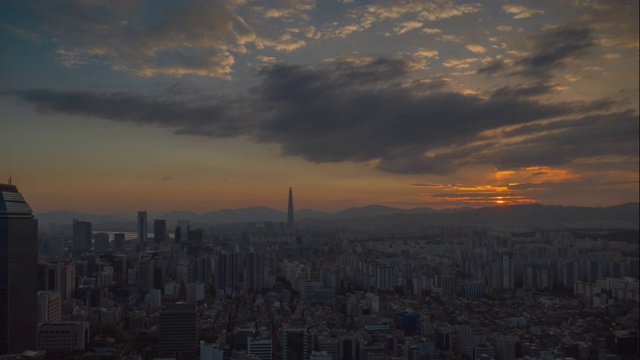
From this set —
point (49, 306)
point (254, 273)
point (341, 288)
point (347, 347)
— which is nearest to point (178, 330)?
point (49, 306)


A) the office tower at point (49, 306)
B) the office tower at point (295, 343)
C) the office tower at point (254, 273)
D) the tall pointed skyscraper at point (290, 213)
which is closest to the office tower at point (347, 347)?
the office tower at point (295, 343)

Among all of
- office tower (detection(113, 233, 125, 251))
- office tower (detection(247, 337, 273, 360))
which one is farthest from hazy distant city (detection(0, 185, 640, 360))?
office tower (detection(113, 233, 125, 251))

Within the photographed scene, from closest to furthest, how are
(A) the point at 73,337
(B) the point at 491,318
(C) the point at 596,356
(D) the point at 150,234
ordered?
(C) the point at 596,356, (A) the point at 73,337, (B) the point at 491,318, (D) the point at 150,234

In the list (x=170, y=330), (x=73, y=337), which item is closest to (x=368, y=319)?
(x=170, y=330)

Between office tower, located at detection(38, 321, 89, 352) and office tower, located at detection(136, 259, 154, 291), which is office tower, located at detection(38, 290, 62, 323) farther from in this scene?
office tower, located at detection(136, 259, 154, 291)

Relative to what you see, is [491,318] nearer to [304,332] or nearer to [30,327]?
[304,332]

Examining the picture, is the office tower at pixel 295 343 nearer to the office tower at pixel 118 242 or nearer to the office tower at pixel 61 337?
the office tower at pixel 61 337

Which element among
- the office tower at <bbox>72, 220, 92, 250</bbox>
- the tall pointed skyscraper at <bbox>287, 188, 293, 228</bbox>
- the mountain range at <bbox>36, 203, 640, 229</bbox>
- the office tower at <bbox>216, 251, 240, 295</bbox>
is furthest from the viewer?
the office tower at <bbox>216, 251, 240, 295</bbox>
